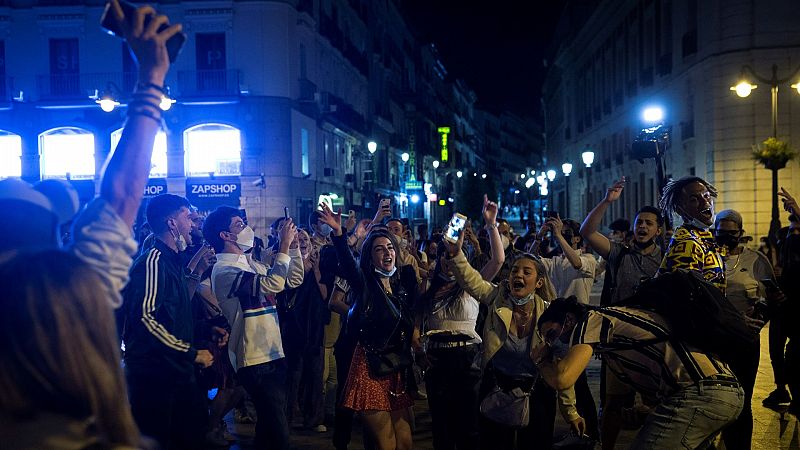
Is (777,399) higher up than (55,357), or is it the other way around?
(55,357)

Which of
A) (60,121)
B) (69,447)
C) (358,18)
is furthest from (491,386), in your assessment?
(358,18)

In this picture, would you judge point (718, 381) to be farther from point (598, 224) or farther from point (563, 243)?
point (563, 243)

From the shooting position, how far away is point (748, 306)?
6.15 m

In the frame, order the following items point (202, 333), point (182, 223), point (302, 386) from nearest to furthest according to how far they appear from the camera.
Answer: point (182, 223), point (202, 333), point (302, 386)

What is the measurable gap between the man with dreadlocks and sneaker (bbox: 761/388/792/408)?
338 cm

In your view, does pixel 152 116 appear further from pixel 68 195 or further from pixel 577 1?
pixel 577 1

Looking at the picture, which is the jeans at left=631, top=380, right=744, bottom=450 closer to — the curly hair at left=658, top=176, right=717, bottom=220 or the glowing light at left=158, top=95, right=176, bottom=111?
the curly hair at left=658, top=176, right=717, bottom=220

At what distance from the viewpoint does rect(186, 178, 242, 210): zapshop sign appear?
3036 cm

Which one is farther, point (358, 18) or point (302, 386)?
point (358, 18)

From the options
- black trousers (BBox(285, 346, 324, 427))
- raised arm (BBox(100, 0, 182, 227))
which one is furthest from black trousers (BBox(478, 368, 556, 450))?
raised arm (BBox(100, 0, 182, 227))

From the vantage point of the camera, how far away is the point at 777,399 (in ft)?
26.3

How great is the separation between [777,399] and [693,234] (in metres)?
4.16

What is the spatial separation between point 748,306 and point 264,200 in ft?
85.3

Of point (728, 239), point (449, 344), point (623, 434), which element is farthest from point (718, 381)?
point (623, 434)
